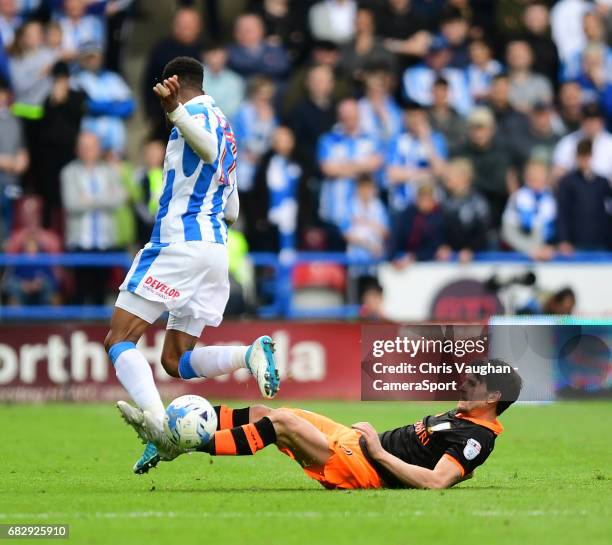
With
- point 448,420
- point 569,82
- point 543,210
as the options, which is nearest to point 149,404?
point 448,420

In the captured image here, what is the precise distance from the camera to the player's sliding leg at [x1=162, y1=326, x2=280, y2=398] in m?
9.01

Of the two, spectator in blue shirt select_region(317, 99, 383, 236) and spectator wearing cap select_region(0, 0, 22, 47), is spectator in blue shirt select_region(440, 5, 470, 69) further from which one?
spectator wearing cap select_region(0, 0, 22, 47)

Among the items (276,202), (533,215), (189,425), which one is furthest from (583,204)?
(189,425)

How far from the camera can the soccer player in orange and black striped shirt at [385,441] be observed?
855 cm

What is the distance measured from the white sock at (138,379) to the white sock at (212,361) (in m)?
0.59

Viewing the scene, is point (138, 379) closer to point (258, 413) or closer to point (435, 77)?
point (258, 413)

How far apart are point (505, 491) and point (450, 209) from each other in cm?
926

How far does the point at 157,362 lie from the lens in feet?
55.0

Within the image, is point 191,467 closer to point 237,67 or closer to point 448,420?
point 448,420

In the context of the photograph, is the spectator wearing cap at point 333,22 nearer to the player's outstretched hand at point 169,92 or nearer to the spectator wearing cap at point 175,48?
the spectator wearing cap at point 175,48

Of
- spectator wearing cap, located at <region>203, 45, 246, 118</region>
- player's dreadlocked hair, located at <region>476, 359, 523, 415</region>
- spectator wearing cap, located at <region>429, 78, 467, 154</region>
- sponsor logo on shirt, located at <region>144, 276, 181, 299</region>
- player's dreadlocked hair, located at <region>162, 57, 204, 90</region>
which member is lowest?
player's dreadlocked hair, located at <region>476, 359, 523, 415</region>

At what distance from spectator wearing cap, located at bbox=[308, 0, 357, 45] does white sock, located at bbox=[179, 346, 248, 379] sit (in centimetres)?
1114

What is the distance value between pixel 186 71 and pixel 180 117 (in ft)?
1.93

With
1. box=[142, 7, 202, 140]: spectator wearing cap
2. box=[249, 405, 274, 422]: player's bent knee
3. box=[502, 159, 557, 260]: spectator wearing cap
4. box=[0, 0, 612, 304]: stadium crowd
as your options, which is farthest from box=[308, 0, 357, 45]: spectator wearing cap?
box=[249, 405, 274, 422]: player's bent knee
